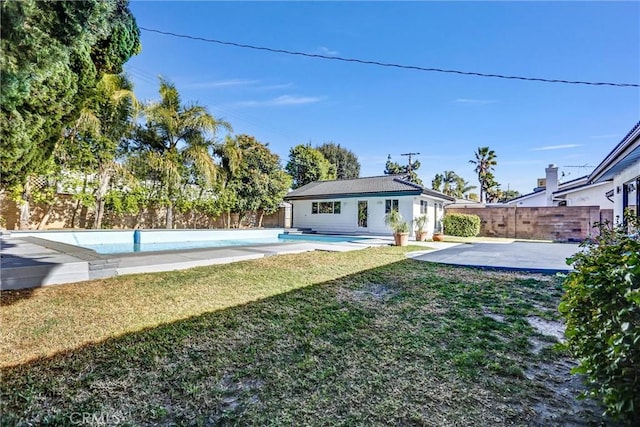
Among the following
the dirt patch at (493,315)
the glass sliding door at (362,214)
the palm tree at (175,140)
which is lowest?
the dirt patch at (493,315)

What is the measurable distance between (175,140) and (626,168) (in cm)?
1876

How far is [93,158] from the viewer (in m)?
13.9

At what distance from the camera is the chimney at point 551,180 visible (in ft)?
70.7

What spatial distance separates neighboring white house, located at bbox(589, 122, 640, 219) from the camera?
5.98 meters

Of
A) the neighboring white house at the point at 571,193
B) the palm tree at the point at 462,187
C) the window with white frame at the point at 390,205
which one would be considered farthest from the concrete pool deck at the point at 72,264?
the palm tree at the point at 462,187

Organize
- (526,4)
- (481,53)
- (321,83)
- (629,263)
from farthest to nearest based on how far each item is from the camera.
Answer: (321,83) → (481,53) → (526,4) → (629,263)

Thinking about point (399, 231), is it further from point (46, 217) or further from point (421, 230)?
point (46, 217)

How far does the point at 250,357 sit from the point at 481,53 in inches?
449

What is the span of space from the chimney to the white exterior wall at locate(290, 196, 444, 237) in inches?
317

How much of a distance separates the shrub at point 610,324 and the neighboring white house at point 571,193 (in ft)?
60.5

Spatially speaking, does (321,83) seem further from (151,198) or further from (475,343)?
(475,343)

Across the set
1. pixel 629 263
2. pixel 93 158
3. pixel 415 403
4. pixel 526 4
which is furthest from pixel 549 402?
pixel 93 158

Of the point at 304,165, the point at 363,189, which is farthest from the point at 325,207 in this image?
the point at 304,165

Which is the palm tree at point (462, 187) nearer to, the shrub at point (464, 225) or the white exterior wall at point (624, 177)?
the shrub at point (464, 225)
